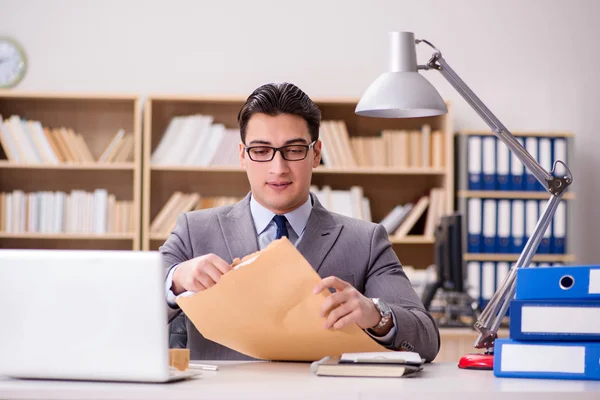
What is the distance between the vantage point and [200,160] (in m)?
5.08

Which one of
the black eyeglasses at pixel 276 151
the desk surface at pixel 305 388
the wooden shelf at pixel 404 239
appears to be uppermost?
the black eyeglasses at pixel 276 151

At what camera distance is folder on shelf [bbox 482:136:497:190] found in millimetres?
5121

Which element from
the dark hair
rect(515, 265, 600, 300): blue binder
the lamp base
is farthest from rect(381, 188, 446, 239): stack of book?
rect(515, 265, 600, 300): blue binder

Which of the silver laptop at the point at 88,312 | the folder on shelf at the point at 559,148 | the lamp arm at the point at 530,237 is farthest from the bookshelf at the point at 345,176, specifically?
the silver laptop at the point at 88,312

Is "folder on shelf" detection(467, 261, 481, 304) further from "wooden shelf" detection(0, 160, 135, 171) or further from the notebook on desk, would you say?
the notebook on desk

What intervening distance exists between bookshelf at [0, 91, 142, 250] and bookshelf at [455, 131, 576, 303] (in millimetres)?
2006

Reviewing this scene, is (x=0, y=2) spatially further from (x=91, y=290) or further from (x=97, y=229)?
(x=91, y=290)

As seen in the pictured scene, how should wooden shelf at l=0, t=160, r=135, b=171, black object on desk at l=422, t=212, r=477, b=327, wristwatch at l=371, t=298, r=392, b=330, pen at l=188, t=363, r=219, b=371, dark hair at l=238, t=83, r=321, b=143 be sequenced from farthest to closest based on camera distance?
wooden shelf at l=0, t=160, r=135, b=171, black object on desk at l=422, t=212, r=477, b=327, dark hair at l=238, t=83, r=321, b=143, wristwatch at l=371, t=298, r=392, b=330, pen at l=188, t=363, r=219, b=371

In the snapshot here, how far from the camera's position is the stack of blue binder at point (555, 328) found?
1.38 metres

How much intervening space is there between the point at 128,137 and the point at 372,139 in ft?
4.88

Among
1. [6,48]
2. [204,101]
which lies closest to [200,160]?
[204,101]

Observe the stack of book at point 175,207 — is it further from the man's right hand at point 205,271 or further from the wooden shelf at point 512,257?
the man's right hand at point 205,271

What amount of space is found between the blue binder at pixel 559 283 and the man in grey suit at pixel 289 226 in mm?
339

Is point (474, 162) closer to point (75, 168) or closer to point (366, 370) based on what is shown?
point (75, 168)
